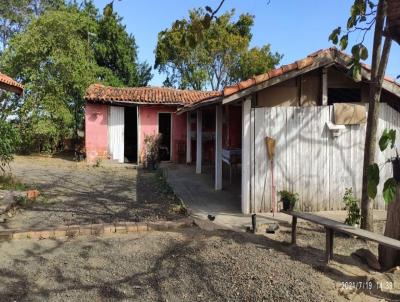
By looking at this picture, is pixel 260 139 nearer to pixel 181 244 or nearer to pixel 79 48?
pixel 181 244

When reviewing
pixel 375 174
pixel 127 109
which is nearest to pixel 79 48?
pixel 127 109

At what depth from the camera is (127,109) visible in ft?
66.4

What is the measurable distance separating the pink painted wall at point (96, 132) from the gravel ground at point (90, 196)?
147cm

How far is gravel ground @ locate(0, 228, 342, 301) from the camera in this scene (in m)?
4.23

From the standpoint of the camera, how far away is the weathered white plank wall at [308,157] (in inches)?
324

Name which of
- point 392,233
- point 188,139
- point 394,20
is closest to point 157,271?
point 392,233

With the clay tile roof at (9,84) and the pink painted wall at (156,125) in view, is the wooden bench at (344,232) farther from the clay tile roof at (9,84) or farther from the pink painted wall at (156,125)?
the pink painted wall at (156,125)

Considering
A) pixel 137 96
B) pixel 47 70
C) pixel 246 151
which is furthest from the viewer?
pixel 47 70

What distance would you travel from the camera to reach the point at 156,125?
18766 mm

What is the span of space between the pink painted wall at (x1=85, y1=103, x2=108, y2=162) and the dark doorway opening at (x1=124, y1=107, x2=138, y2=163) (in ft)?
7.48

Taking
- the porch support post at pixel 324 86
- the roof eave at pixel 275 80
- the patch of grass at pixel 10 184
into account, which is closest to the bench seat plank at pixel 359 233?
the roof eave at pixel 275 80

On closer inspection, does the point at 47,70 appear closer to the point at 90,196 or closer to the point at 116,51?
the point at 116,51

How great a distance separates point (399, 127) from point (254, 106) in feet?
10.4

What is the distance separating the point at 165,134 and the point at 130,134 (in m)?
2.65
